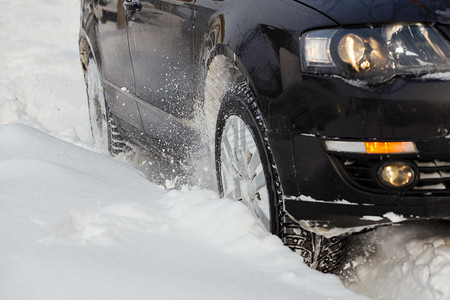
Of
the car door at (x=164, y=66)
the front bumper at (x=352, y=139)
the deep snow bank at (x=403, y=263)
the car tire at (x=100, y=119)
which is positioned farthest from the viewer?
the car tire at (x=100, y=119)

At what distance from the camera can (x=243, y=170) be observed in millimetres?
3330

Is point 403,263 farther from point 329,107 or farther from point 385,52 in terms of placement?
point 385,52

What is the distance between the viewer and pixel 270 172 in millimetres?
3021

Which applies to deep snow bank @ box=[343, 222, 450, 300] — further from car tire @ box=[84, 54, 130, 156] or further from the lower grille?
car tire @ box=[84, 54, 130, 156]

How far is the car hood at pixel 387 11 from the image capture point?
8.98 ft

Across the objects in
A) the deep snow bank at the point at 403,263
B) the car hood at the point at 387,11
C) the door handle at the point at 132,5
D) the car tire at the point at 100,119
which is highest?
the car hood at the point at 387,11

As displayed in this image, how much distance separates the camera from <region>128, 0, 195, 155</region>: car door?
12.5ft

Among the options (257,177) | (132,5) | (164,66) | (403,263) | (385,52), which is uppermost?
(385,52)

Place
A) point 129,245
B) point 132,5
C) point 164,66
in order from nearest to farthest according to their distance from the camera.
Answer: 1. point 129,245
2. point 164,66
3. point 132,5

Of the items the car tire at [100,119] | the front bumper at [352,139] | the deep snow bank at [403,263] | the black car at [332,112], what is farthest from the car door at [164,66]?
the deep snow bank at [403,263]

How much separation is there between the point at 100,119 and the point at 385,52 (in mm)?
3333

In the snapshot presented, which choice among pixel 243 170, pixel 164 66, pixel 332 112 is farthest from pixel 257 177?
pixel 164 66

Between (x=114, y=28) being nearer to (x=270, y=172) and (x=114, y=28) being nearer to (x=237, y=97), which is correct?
(x=237, y=97)

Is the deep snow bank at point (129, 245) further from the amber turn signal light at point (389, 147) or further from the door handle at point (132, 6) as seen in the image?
the door handle at point (132, 6)
